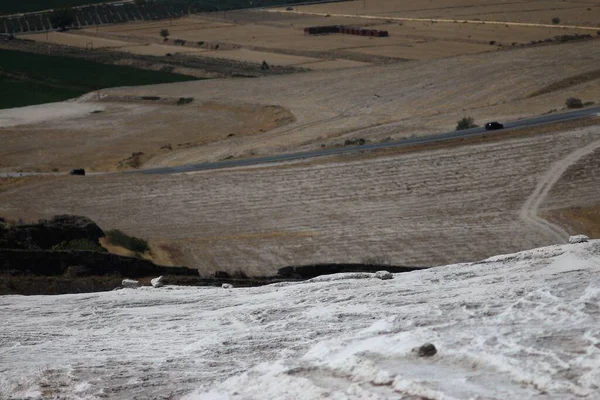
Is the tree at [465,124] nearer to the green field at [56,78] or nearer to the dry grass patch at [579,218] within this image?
the dry grass patch at [579,218]

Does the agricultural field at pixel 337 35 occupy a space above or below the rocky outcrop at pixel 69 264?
below

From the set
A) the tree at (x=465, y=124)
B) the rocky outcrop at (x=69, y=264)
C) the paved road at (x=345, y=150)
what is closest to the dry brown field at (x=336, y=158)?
the tree at (x=465, y=124)

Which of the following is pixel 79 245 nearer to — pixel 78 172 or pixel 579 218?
pixel 579 218

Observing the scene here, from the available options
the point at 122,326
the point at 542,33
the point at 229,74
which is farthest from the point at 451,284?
the point at 542,33

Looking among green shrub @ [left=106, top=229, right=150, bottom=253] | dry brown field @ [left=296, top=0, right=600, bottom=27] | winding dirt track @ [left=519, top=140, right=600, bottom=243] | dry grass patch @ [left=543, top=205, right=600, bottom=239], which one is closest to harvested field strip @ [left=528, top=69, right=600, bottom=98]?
winding dirt track @ [left=519, top=140, right=600, bottom=243]

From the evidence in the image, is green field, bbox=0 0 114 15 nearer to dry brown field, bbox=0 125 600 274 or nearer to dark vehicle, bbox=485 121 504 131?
dry brown field, bbox=0 125 600 274

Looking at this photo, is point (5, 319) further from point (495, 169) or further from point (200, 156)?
point (200, 156)
